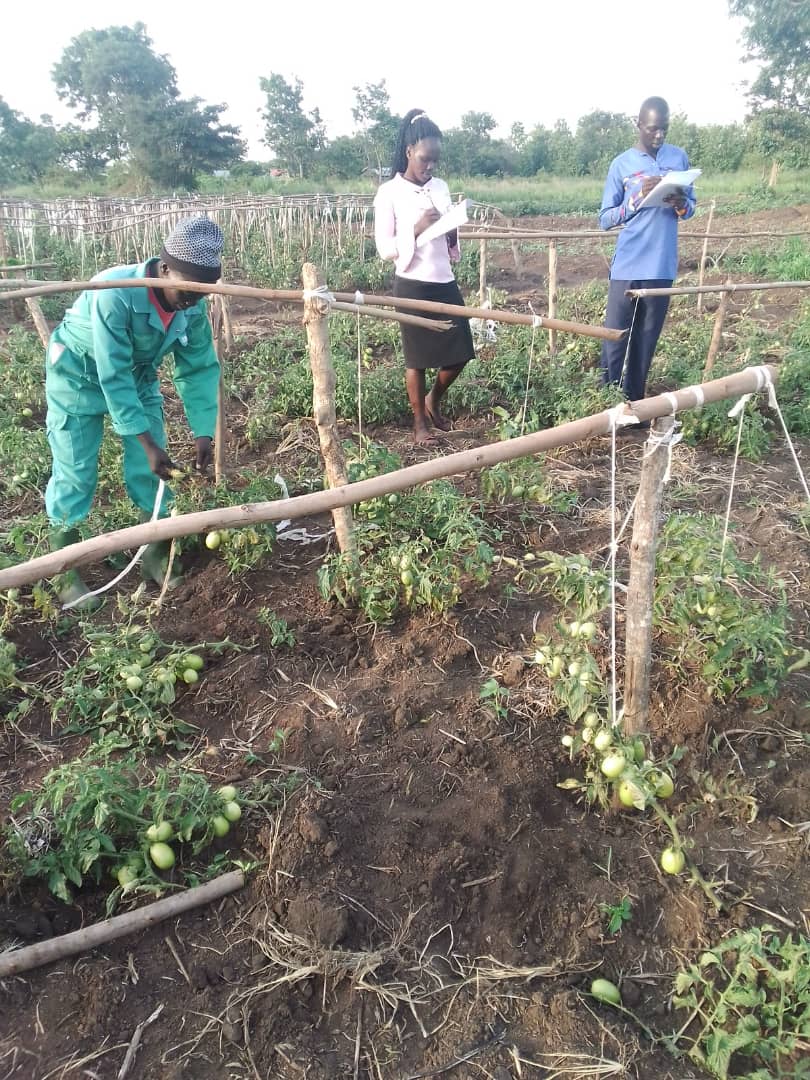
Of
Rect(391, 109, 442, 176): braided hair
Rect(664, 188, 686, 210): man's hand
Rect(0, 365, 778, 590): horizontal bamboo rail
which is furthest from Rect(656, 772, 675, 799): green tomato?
Rect(664, 188, 686, 210): man's hand

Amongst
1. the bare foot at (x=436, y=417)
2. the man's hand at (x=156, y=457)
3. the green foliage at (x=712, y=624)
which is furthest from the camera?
the bare foot at (x=436, y=417)

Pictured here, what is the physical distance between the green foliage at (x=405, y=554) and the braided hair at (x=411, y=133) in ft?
5.86

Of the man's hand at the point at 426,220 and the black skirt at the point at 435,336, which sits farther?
the black skirt at the point at 435,336

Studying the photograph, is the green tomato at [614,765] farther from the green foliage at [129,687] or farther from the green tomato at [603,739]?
the green foliage at [129,687]

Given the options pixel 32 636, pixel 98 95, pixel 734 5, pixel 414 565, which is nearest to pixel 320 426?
pixel 414 565

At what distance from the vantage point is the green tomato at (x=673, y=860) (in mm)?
1868

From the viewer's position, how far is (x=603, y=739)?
2.03 m

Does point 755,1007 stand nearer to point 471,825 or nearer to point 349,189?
point 471,825

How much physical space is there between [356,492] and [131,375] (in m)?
1.61

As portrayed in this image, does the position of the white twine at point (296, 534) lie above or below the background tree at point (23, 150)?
below

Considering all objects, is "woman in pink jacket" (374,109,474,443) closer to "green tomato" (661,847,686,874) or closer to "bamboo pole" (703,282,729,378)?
"bamboo pole" (703,282,729,378)

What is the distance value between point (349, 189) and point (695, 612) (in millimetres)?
28714

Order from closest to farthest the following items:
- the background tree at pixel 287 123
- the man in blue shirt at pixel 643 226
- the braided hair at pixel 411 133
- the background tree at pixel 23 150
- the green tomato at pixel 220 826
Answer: the green tomato at pixel 220 826, the braided hair at pixel 411 133, the man in blue shirt at pixel 643 226, the background tree at pixel 23 150, the background tree at pixel 287 123

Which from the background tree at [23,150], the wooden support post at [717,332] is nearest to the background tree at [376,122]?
the background tree at [23,150]
